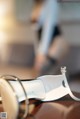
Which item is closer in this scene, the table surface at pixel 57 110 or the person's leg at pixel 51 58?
the table surface at pixel 57 110

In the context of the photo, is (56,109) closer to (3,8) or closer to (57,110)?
(57,110)

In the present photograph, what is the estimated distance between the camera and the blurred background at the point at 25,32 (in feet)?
2.76

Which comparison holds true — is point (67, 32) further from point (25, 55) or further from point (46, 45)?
point (25, 55)

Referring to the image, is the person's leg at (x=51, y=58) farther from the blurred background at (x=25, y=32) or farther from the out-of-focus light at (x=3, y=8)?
the out-of-focus light at (x=3, y=8)

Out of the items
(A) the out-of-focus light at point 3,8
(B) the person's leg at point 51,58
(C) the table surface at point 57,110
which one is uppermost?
(A) the out-of-focus light at point 3,8

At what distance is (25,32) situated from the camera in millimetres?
859

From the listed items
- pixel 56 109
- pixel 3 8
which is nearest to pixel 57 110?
pixel 56 109

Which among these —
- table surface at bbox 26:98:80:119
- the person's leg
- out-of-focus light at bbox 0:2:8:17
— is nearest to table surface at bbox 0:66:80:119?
table surface at bbox 26:98:80:119

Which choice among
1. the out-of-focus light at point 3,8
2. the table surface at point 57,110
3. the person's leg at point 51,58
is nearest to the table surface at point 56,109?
the table surface at point 57,110

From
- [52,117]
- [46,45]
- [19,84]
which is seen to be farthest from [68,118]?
[46,45]

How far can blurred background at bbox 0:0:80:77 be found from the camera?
84 centimetres

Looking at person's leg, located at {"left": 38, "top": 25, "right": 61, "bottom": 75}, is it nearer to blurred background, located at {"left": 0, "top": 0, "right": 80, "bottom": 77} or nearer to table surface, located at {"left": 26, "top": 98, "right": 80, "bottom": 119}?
blurred background, located at {"left": 0, "top": 0, "right": 80, "bottom": 77}

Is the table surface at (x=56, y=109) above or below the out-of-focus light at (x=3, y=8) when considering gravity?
below

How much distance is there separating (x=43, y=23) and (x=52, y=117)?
1.27 feet
